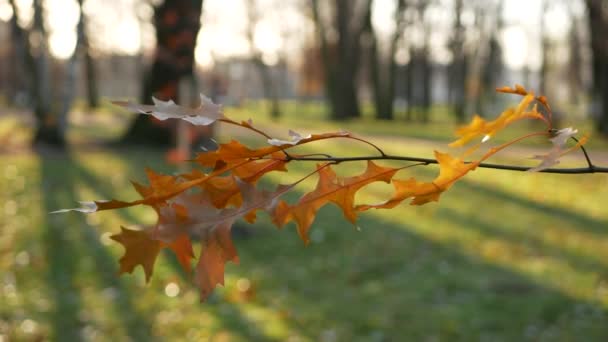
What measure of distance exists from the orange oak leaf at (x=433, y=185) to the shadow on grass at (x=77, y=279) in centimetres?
402

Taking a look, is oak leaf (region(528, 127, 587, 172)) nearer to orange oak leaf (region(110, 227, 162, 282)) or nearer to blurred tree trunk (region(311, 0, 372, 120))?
orange oak leaf (region(110, 227, 162, 282))

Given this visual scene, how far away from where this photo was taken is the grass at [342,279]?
4.66 m

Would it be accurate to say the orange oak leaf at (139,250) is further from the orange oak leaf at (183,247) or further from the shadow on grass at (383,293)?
the shadow on grass at (383,293)

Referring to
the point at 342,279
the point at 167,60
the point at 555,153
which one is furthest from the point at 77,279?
the point at 167,60

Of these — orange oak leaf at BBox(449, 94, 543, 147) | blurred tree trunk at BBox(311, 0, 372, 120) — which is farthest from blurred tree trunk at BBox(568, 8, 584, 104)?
orange oak leaf at BBox(449, 94, 543, 147)

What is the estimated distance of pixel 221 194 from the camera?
0.74 metres

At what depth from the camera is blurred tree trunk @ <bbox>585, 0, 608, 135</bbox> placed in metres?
16.3

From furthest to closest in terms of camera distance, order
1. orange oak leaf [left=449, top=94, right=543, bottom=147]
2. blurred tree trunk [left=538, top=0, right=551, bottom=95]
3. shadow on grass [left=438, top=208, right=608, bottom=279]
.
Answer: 1. blurred tree trunk [left=538, top=0, right=551, bottom=95]
2. shadow on grass [left=438, top=208, right=608, bottom=279]
3. orange oak leaf [left=449, top=94, right=543, bottom=147]

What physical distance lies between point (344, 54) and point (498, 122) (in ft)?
85.5

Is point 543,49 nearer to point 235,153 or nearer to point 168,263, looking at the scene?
point 168,263

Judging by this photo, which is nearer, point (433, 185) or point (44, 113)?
point (433, 185)

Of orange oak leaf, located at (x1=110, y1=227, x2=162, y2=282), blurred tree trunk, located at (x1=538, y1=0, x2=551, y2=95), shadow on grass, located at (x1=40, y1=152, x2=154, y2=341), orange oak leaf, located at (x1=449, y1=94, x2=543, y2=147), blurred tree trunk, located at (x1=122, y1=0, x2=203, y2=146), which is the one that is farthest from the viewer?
blurred tree trunk, located at (x1=538, y1=0, x2=551, y2=95)

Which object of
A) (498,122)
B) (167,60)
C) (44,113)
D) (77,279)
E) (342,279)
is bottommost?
(342,279)

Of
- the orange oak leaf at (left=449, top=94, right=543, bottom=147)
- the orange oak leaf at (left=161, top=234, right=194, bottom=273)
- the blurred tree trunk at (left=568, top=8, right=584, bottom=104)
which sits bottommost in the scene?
the blurred tree trunk at (left=568, top=8, right=584, bottom=104)
